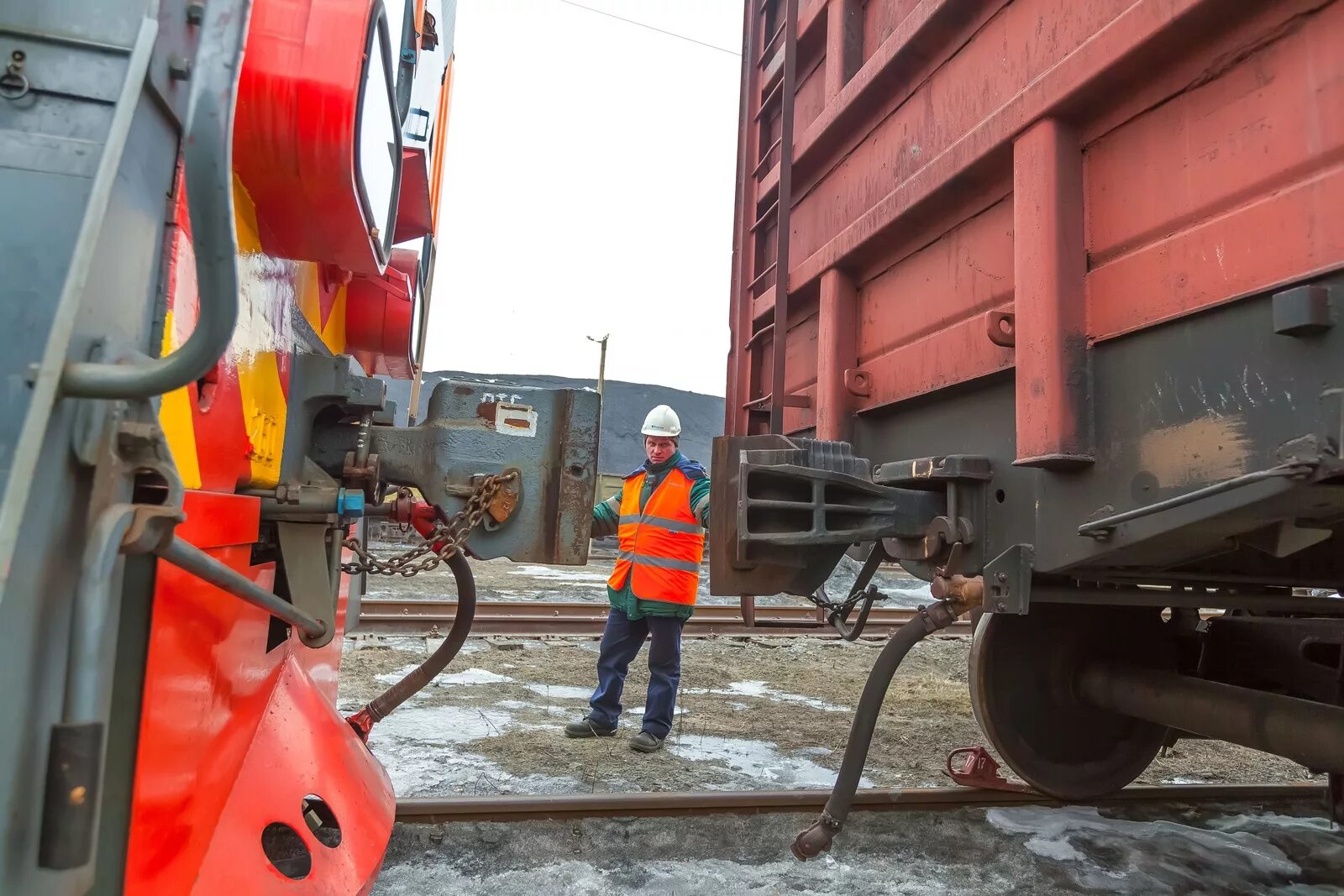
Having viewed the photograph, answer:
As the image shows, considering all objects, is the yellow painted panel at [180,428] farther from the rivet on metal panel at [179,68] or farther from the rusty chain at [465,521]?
the rusty chain at [465,521]

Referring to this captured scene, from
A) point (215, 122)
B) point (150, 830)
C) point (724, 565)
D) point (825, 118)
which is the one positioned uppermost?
point (825, 118)

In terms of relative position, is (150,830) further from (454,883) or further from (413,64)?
(413,64)

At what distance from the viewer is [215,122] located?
82cm

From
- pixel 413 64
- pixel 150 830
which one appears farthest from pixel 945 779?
pixel 413 64

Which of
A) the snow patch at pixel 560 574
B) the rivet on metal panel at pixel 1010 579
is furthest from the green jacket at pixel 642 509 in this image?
the snow patch at pixel 560 574

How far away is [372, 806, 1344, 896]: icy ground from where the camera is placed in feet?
8.32

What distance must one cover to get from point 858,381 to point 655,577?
1.81 m

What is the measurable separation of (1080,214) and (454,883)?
2567 mm

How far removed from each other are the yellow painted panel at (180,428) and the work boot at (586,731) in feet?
10.2

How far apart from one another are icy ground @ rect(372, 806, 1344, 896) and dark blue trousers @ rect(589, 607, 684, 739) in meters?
1.00

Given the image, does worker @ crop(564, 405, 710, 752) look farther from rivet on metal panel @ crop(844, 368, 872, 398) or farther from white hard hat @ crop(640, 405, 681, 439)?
rivet on metal panel @ crop(844, 368, 872, 398)

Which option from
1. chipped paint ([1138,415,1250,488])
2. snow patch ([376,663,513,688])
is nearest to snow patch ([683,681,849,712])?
snow patch ([376,663,513,688])

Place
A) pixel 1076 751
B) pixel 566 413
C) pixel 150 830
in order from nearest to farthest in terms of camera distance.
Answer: pixel 150 830 < pixel 566 413 < pixel 1076 751

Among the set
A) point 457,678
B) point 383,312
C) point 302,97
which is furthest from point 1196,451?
point 457,678
